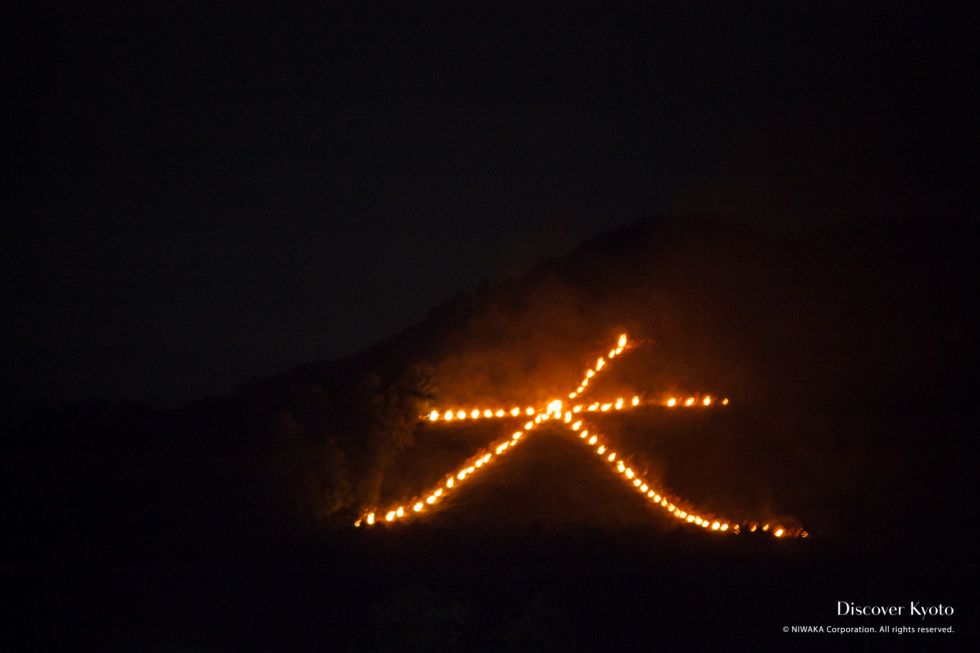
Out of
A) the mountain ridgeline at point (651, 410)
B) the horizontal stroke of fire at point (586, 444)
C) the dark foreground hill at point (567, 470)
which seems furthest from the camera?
the horizontal stroke of fire at point (586, 444)

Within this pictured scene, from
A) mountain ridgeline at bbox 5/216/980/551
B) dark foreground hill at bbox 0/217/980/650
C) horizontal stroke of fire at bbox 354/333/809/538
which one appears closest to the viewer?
dark foreground hill at bbox 0/217/980/650

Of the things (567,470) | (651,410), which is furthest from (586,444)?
(651,410)

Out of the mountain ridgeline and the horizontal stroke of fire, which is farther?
the horizontal stroke of fire

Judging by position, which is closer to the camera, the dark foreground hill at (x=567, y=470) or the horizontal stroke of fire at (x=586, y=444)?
the dark foreground hill at (x=567, y=470)

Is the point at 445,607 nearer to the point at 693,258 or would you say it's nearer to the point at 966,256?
the point at 693,258

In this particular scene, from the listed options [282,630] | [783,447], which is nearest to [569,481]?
[783,447]

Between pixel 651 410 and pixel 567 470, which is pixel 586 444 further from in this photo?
pixel 651 410
